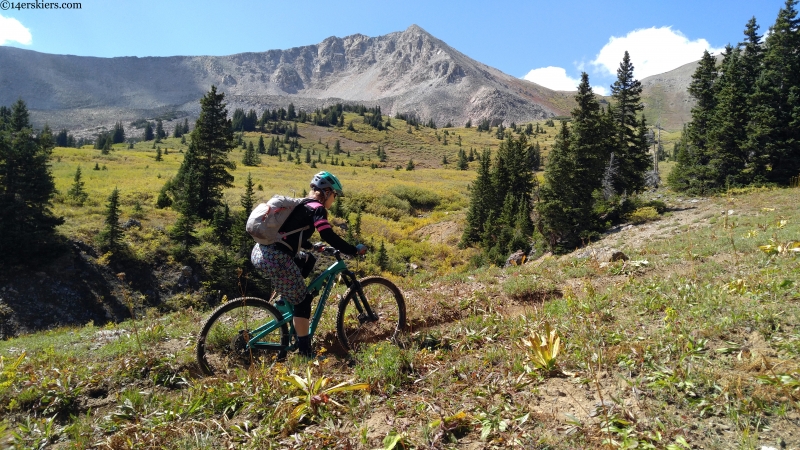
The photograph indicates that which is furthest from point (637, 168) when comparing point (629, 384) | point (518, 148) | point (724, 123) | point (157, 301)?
point (157, 301)

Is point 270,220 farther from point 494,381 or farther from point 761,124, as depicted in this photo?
point 761,124

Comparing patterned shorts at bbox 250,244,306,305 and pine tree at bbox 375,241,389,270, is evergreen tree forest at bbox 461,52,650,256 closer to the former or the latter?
pine tree at bbox 375,241,389,270

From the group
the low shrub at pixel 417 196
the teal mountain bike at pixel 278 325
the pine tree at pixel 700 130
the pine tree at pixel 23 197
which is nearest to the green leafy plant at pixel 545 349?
the teal mountain bike at pixel 278 325

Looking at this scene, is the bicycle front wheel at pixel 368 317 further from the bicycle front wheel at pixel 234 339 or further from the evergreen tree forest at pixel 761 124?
the evergreen tree forest at pixel 761 124

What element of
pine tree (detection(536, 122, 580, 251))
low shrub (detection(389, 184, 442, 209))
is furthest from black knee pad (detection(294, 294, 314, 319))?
low shrub (detection(389, 184, 442, 209))

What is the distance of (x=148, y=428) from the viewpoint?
419 cm

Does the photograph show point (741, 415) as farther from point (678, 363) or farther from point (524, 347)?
point (524, 347)

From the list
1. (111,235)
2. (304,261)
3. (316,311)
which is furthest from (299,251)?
(111,235)

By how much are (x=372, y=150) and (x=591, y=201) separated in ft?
433

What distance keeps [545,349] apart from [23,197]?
120 feet

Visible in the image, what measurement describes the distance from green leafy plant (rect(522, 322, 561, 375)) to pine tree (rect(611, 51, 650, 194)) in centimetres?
3206

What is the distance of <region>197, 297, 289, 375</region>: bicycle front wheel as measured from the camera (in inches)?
213

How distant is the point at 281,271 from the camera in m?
5.35

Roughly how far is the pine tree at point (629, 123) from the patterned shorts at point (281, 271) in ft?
110
